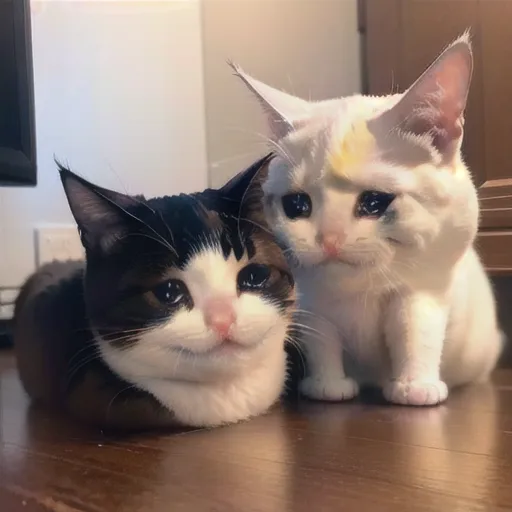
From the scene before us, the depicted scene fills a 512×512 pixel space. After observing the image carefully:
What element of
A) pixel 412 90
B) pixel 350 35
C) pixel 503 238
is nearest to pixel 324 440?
pixel 412 90

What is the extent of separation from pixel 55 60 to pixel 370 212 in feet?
4.13

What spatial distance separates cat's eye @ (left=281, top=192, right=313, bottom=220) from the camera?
36.0 inches

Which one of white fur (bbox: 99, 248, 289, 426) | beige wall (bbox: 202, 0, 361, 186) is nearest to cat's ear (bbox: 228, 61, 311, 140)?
white fur (bbox: 99, 248, 289, 426)

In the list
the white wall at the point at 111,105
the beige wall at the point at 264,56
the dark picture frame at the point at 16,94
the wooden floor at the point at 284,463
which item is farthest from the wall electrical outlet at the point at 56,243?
the wooden floor at the point at 284,463

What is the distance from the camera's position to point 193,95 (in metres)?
1.92

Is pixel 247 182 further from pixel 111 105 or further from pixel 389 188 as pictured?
pixel 111 105

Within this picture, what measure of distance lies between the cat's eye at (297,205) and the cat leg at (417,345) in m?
0.16

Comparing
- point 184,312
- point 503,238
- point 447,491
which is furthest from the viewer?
point 503,238

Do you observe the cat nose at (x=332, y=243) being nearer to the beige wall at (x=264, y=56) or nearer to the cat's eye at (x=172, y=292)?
the cat's eye at (x=172, y=292)

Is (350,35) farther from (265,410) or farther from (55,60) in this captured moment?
(265,410)

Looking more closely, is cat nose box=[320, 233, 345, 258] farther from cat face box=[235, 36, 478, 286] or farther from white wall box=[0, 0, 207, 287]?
white wall box=[0, 0, 207, 287]

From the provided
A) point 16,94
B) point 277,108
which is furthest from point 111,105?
point 277,108

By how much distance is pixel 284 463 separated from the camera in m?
0.72

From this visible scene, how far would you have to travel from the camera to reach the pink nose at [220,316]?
0.76 meters
